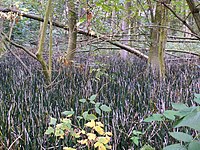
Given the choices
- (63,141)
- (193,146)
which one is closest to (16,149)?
(63,141)

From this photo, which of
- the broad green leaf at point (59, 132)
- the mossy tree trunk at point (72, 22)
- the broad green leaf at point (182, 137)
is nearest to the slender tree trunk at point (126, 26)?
the mossy tree trunk at point (72, 22)

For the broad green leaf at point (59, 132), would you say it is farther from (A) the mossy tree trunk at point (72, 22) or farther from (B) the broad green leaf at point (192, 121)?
(A) the mossy tree trunk at point (72, 22)

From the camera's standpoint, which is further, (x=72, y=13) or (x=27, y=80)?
(x=72, y=13)

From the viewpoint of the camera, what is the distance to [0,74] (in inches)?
95.7

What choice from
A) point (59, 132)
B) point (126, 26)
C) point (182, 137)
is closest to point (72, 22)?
point (126, 26)

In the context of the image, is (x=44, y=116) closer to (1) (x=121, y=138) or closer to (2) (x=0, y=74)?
(1) (x=121, y=138)

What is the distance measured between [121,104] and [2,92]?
767 mm

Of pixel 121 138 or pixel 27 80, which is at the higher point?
pixel 27 80

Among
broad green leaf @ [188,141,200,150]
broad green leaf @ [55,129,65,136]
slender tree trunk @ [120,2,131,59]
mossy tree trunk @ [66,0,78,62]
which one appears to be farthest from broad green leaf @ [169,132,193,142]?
mossy tree trunk @ [66,0,78,62]

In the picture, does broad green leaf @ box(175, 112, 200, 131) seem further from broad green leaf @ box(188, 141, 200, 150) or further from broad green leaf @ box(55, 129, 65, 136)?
broad green leaf @ box(55, 129, 65, 136)

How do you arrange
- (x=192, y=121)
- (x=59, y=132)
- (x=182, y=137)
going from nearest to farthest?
1. (x=192, y=121)
2. (x=182, y=137)
3. (x=59, y=132)

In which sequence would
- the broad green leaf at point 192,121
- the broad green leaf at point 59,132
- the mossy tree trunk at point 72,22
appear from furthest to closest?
1. the mossy tree trunk at point 72,22
2. the broad green leaf at point 59,132
3. the broad green leaf at point 192,121

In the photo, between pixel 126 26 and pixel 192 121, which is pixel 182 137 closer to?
pixel 192 121

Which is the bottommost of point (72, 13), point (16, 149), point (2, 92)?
point (16, 149)
